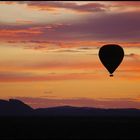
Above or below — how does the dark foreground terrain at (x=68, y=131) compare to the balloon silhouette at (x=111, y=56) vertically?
below

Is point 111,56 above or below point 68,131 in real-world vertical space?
above

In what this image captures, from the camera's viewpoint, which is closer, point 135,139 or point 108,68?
point 135,139

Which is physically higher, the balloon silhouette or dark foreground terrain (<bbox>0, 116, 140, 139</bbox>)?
the balloon silhouette

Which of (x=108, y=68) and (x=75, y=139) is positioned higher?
(x=108, y=68)

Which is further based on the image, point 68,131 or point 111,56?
point 68,131

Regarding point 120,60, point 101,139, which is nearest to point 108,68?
point 120,60

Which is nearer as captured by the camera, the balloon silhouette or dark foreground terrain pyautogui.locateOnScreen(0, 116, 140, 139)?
dark foreground terrain pyautogui.locateOnScreen(0, 116, 140, 139)

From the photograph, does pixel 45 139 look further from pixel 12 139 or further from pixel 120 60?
pixel 120 60

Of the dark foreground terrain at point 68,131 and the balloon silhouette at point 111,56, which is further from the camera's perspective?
the balloon silhouette at point 111,56
